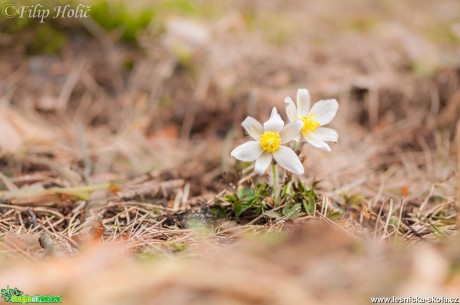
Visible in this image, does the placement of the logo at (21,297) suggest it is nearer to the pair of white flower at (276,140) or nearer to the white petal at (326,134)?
the pair of white flower at (276,140)

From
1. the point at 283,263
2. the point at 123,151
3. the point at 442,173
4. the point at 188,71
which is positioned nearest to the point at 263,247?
the point at 283,263

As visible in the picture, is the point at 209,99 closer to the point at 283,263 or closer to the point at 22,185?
the point at 22,185

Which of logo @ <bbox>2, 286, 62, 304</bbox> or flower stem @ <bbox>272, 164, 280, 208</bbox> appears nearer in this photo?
logo @ <bbox>2, 286, 62, 304</bbox>

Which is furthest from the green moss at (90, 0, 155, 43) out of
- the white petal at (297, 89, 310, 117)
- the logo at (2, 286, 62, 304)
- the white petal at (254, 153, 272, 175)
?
the logo at (2, 286, 62, 304)

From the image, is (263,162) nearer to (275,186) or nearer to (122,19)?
(275,186)

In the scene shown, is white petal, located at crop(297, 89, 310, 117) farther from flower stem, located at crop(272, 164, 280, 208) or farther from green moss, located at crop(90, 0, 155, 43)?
green moss, located at crop(90, 0, 155, 43)

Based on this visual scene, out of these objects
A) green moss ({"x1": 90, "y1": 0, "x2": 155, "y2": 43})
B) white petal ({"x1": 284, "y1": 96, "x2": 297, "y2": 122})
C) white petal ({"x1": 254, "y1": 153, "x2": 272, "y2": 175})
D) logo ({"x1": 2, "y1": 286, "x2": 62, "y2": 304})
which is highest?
green moss ({"x1": 90, "y1": 0, "x2": 155, "y2": 43})
